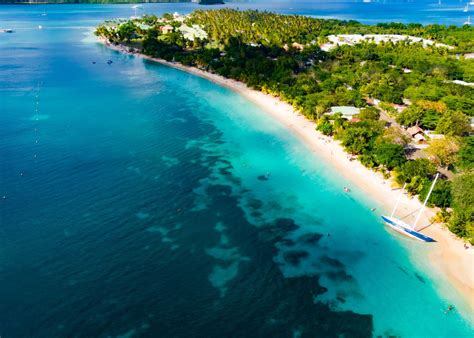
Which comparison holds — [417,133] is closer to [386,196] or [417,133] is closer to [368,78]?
[386,196]

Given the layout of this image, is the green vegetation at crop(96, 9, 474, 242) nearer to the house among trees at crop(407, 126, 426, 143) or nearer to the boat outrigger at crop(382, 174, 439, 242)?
the house among trees at crop(407, 126, 426, 143)

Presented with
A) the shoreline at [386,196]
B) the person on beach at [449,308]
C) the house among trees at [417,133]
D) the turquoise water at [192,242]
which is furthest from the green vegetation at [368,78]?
the person on beach at [449,308]

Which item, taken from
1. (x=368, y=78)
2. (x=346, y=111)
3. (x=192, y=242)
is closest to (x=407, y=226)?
(x=192, y=242)

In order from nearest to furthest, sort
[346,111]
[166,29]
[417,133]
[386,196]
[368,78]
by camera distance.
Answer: [386,196]
[417,133]
[346,111]
[368,78]
[166,29]

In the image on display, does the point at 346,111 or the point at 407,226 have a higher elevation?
the point at 346,111

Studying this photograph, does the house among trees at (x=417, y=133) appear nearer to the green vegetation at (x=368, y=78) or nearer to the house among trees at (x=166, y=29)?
the green vegetation at (x=368, y=78)

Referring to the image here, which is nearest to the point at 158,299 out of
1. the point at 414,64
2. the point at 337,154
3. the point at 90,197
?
the point at 90,197

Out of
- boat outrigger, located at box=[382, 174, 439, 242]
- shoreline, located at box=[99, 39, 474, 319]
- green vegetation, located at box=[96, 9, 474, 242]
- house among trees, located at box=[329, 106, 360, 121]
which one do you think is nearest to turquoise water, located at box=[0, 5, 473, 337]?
boat outrigger, located at box=[382, 174, 439, 242]
